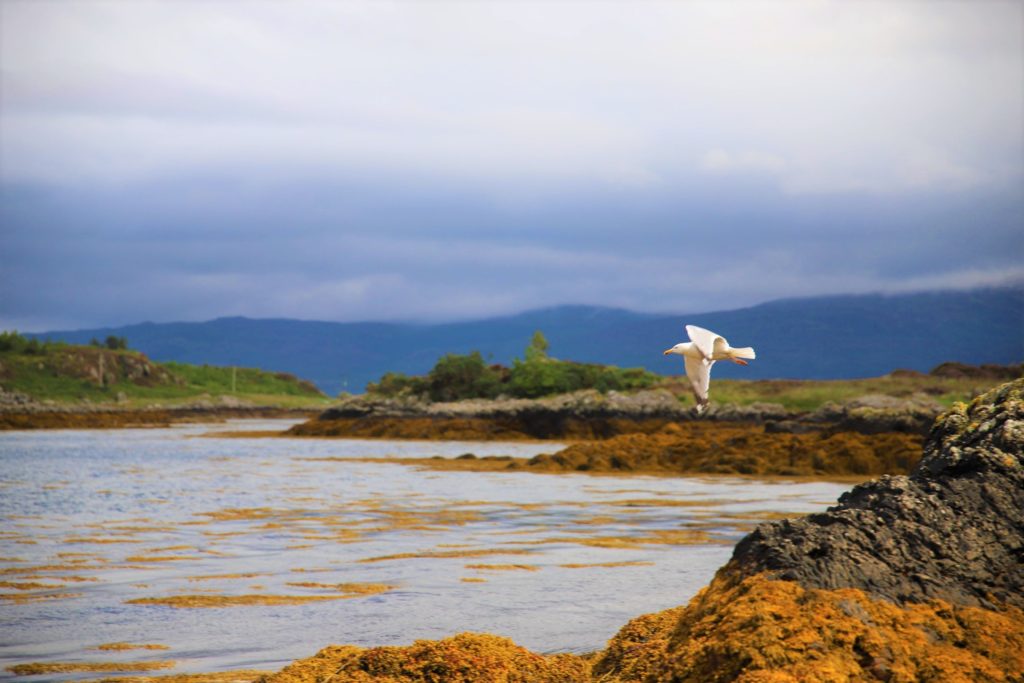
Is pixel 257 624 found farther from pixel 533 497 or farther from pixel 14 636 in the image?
pixel 533 497

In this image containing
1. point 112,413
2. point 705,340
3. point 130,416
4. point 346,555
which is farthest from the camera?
point 130,416

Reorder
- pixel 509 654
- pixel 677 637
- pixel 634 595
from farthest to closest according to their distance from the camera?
1. pixel 634 595
2. pixel 509 654
3. pixel 677 637

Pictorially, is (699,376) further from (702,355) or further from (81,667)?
(81,667)

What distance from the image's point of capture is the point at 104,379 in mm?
108312

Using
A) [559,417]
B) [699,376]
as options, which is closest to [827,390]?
[559,417]

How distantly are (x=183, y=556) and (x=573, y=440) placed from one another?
126 feet

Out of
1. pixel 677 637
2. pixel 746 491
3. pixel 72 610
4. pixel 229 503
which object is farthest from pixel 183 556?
pixel 746 491

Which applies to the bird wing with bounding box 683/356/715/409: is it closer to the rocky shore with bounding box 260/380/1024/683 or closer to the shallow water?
the shallow water

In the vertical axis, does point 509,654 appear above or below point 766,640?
below

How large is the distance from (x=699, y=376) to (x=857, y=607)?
414 cm

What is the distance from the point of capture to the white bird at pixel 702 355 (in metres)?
8.44

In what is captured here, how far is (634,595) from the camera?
9.56 m

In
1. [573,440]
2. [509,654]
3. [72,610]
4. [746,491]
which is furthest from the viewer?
[573,440]

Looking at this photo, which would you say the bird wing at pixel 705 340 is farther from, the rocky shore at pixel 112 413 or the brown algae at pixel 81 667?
the rocky shore at pixel 112 413
